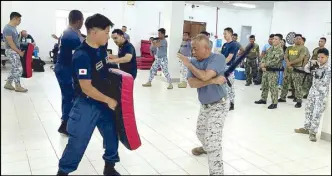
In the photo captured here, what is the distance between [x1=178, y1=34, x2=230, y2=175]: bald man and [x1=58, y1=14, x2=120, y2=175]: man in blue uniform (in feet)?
2.34

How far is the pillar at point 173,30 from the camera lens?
7.84 metres

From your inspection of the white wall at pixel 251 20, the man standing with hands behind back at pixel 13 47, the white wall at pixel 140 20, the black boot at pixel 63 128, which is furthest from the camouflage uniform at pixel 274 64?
the white wall at pixel 251 20

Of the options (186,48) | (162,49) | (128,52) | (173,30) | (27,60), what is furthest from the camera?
(173,30)

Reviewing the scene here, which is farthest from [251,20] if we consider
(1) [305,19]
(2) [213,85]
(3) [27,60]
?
(2) [213,85]

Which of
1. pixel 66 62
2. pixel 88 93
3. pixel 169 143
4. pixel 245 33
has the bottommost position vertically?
pixel 169 143

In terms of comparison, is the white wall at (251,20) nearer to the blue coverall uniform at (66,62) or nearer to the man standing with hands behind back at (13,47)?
the man standing with hands behind back at (13,47)

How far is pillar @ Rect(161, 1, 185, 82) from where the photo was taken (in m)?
7.84

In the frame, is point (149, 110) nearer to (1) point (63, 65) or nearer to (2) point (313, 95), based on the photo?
(1) point (63, 65)

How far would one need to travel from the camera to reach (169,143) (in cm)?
343

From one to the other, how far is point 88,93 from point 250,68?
7301 millimetres

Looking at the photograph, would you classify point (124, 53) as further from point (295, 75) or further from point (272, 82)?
point (295, 75)

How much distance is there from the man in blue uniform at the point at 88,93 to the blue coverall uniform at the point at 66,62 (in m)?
0.99

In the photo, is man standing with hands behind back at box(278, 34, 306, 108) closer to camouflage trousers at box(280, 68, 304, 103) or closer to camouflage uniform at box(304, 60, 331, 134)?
camouflage trousers at box(280, 68, 304, 103)

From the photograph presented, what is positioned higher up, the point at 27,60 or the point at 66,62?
the point at 66,62
